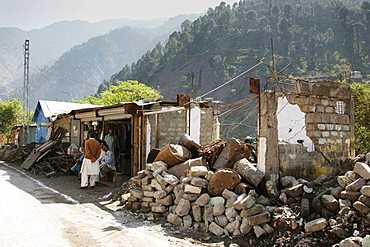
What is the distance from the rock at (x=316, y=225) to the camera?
4.13 meters

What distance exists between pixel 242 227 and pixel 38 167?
36.1ft

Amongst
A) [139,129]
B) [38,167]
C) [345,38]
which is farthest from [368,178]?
[345,38]

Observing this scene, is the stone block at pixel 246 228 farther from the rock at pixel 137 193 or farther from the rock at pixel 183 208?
the rock at pixel 137 193

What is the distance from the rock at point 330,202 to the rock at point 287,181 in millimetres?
891

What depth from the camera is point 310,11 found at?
8012 cm

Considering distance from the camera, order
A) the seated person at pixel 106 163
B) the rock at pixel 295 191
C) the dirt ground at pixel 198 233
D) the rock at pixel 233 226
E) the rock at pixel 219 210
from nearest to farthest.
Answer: the dirt ground at pixel 198 233, the rock at pixel 233 226, the rock at pixel 295 191, the rock at pixel 219 210, the seated person at pixel 106 163

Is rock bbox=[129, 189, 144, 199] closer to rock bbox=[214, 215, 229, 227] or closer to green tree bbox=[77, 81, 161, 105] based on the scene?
rock bbox=[214, 215, 229, 227]

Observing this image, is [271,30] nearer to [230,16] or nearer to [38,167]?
[230,16]

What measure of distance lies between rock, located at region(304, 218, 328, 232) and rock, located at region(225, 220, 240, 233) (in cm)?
111

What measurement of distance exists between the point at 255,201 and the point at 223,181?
2.32 ft

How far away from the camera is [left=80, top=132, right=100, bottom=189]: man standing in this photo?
29.8 feet

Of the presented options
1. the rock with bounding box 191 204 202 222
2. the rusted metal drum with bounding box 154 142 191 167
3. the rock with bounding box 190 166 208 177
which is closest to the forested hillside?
the rusted metal drum with bounding box 154 142 191 167

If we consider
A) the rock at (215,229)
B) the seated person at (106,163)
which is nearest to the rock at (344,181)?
the rock at (215,229)

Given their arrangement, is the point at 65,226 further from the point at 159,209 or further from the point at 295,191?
the point at 295,191
